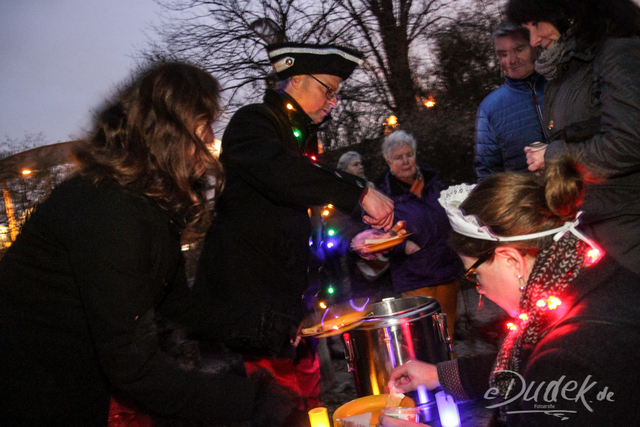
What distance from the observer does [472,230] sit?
1.73m

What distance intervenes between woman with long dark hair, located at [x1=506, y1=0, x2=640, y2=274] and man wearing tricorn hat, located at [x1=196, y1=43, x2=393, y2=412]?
103cm

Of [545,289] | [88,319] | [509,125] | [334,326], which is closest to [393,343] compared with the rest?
[334,326]

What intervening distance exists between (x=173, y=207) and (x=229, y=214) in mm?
945

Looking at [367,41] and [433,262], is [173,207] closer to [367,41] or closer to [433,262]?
[433,262]

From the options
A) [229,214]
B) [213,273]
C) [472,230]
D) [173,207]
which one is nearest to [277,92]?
[229,214]

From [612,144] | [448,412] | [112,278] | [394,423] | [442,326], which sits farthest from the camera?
[442,326]

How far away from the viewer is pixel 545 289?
1.53m

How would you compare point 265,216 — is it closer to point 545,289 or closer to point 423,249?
point 545,289

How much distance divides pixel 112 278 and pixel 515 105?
3.22 m

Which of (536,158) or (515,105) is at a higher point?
(515,105)

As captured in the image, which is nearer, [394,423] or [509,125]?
[394,423]

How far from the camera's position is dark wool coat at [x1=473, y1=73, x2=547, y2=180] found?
366 cm

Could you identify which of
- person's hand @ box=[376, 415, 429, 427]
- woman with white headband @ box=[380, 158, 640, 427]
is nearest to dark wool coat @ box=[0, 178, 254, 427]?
person's hand @ box=[376, 415, 429, 427]

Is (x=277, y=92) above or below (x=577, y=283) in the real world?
above
